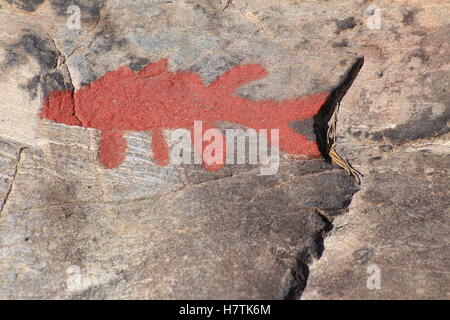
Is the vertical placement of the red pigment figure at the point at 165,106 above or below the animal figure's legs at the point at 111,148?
above

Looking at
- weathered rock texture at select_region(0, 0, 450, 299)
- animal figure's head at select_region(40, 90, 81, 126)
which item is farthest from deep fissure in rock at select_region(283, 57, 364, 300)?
animal figure's head at select_region(40, 90, 81, 126)

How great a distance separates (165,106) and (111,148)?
1.59 ft

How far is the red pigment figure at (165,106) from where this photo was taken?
3766mm

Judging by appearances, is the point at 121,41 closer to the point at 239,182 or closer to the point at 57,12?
the point at 57,12

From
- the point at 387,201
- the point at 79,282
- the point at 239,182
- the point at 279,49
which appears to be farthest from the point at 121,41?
the point at 387,201

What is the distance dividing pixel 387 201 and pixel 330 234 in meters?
0.43

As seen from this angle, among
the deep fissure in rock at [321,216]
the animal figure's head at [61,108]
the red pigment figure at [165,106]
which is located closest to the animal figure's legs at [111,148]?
the red pigment figure at [165,106]

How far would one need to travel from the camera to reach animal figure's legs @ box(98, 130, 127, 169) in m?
3.61

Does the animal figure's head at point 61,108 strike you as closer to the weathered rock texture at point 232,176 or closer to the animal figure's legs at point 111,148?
the weathered rock texture at point 232,176

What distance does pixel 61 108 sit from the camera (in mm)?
3836

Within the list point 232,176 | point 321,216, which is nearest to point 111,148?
point 232,176

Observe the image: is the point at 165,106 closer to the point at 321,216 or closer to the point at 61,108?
the point at 61,108

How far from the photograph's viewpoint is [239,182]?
138 inches

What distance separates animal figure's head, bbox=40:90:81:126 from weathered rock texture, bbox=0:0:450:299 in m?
0.06
